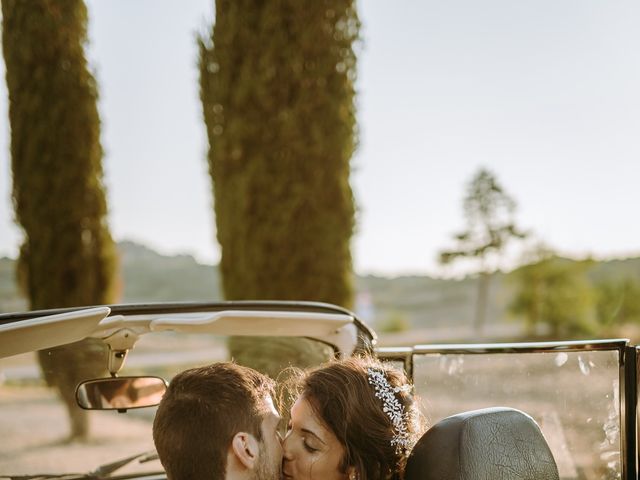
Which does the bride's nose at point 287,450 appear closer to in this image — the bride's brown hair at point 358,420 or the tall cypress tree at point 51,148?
the bride's brown hair at point 358,420

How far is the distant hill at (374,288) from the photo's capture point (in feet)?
146

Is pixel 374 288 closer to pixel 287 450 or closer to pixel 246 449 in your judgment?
pixel 287 450

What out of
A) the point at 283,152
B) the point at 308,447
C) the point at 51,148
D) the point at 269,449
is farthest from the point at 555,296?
the point at 269,449

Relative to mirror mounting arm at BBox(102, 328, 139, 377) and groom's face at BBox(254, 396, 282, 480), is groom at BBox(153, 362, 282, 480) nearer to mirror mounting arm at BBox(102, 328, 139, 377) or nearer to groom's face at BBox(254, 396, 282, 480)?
groom's face at BBox(254, 396, 282, 480)

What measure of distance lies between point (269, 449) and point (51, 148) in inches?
378

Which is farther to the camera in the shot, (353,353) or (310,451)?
(353,353)

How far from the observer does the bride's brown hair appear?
2.31m

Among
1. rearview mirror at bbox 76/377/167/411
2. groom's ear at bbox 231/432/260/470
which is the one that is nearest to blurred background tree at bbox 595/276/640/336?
rearview mirror at bbox 76/377/167/411

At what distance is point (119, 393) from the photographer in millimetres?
2949

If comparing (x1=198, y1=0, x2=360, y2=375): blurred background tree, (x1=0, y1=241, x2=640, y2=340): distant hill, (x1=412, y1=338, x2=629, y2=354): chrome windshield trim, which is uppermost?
(x1=198, y1=0, x2=360, y2=375): blurred background tree

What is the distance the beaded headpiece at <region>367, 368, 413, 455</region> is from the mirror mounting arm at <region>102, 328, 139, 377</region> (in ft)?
3.33

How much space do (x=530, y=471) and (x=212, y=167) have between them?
25.1 feet

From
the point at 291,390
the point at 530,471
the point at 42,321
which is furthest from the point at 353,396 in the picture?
the point at 42,321

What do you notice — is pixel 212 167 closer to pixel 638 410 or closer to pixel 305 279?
pixel 305 279
